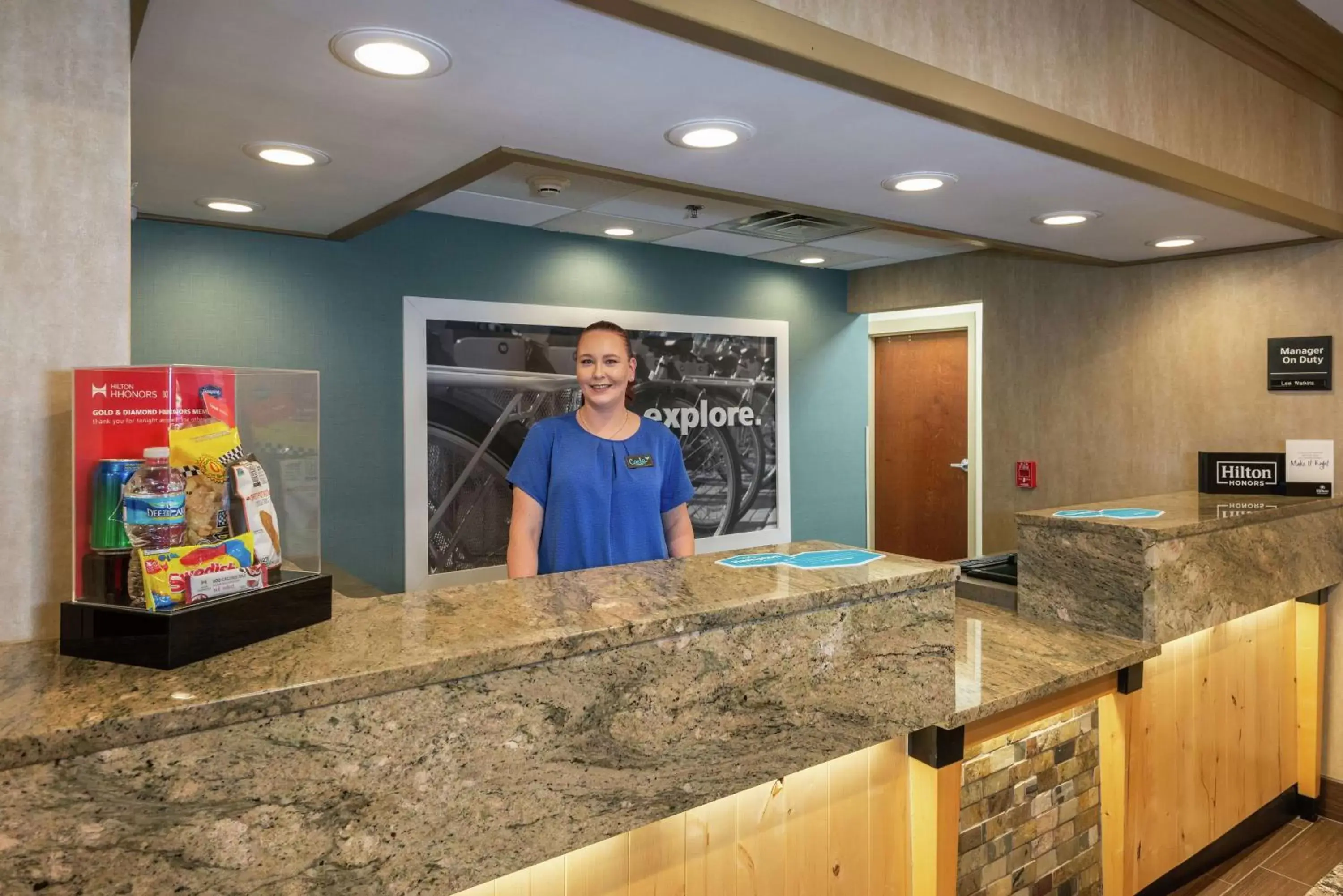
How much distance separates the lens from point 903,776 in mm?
1723

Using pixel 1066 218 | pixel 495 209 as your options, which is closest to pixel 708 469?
pixel 495 209

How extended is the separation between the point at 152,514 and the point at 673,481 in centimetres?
161

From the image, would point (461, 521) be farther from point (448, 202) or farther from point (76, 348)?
point (76, 348)

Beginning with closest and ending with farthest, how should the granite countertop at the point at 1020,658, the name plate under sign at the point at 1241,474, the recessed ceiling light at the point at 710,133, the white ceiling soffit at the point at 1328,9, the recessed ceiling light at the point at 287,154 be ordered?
1. the granite countertop at the point at 1020,658
2. the recessed ceiling light at the point at 710,133
3. the recessed ceiling light at the point at 287,154
4. the white ceiling soffit at the point at 1328,9
5. the name plate under sign at the point at 1241,474

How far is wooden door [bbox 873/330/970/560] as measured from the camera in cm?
568

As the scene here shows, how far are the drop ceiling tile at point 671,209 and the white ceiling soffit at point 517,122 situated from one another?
2.37 ft

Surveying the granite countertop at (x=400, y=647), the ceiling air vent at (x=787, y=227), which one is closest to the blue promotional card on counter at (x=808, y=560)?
the granite countertop at (x=400, y=647)

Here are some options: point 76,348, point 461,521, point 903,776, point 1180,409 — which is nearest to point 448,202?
point 461,521

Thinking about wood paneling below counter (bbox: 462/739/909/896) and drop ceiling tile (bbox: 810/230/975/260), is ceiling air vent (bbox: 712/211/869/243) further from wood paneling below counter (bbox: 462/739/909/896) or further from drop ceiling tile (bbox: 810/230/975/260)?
wood paneling below counter (bbox: 462/739/909/896)

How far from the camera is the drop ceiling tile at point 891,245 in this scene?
13.7 ft

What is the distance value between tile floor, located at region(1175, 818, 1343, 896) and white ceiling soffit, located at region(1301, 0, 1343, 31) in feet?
9.08

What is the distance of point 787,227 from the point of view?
3959 millimetres

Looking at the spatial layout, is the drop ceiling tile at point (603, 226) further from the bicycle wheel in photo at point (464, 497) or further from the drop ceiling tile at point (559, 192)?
the bicycle wheel in photo at point (464, 497)

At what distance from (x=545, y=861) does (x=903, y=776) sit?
82cm
